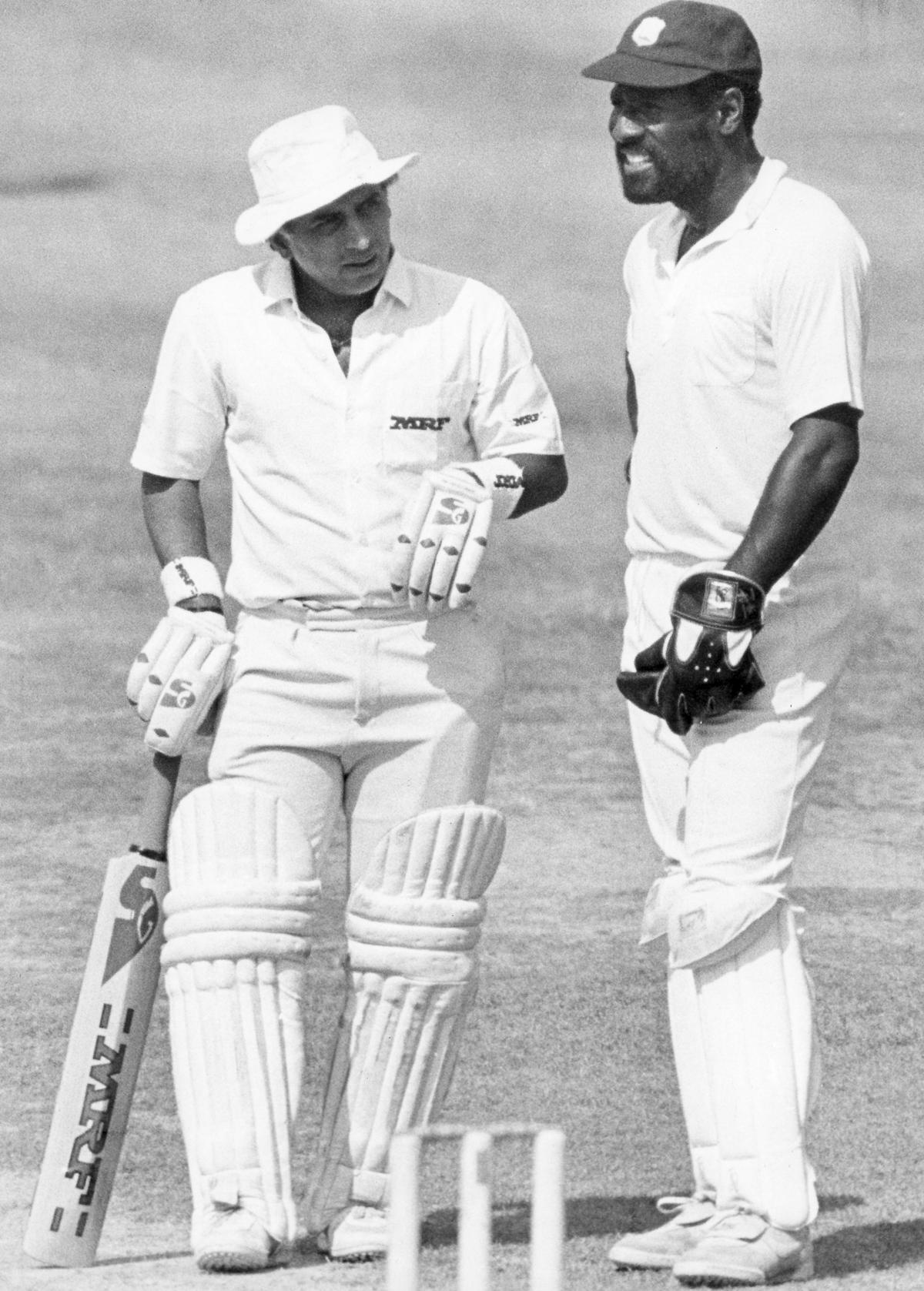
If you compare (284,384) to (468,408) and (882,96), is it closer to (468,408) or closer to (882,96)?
(468,408)

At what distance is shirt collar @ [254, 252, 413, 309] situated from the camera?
3980 mm

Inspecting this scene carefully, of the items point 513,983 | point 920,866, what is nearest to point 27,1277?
point 513,983

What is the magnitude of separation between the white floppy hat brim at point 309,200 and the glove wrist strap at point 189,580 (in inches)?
18.2

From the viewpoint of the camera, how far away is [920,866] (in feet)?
23.8

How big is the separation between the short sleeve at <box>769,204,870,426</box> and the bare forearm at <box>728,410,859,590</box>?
37 millimetres

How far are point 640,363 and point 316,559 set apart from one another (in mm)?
520

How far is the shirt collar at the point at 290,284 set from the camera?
13.1ft

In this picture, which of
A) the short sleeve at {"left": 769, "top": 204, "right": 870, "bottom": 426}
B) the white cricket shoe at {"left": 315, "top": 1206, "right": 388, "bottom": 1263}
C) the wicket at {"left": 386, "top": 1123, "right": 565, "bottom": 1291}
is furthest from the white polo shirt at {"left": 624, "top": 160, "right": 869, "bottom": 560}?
the wicket at {"left": 386, "top": 1123, "right": 565, "bottom": 1291}

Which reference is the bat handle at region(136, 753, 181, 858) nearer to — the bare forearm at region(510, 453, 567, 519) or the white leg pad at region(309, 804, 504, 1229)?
the white leg pad at region(309, 804, 504, 1229)

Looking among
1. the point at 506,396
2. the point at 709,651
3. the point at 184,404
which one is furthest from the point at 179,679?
the point at 709,651

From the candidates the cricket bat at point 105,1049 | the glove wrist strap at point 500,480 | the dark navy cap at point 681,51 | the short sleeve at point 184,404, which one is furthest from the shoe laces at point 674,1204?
the dark navy cap at point 681,51

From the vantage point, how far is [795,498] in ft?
12.0

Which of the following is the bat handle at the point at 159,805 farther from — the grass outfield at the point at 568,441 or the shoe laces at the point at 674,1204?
the grass outfield at the point at 568,441

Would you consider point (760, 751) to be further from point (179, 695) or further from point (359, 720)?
point (179, 695)
